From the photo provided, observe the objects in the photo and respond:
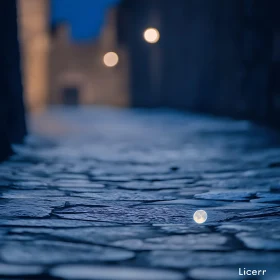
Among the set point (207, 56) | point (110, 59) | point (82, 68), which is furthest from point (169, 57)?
point (82, 68)

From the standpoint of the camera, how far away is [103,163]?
16.5 ft

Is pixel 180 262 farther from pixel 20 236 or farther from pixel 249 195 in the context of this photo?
pixel 249 195

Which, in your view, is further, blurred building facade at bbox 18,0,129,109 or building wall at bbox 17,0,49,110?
blurred building facade at bbox 18,0,129,109

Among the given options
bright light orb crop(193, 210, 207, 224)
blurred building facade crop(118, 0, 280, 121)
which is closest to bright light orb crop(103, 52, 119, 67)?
blurred building facade crop(118, 0, 280, 121)

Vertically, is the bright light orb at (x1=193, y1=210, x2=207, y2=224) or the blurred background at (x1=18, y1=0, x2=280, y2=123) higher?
the blurred background at (x1=18, y1=0, x2=280, y2=123)

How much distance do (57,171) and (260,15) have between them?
17.8 ft

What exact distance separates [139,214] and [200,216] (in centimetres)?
37

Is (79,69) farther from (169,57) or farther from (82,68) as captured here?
(169,57)

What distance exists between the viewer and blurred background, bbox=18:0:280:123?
8.64m

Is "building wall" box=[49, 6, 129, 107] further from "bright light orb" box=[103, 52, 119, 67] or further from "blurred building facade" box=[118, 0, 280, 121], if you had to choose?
"blurred building facade" box=[118, 0, 280, 121]

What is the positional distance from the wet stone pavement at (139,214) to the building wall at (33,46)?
39.7 ft

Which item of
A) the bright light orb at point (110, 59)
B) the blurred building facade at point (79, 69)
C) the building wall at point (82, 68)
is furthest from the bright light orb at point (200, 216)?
the building wall at point (82, 68)

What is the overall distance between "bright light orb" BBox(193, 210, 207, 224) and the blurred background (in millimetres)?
5022

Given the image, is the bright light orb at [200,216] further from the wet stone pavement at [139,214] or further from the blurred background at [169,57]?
the blurred background at [169,57]
